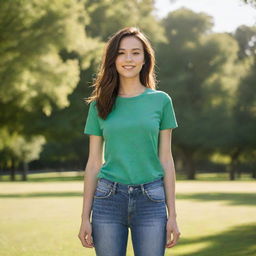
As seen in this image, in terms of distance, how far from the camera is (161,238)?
3.89 m

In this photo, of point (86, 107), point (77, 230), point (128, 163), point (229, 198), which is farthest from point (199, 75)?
point (128, 163)

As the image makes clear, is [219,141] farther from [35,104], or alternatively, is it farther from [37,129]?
[35,104]

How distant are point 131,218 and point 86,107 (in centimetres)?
2901

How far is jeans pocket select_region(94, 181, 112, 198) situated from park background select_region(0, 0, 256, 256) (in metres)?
6.56

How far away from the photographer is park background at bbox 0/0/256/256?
1393 centimetres

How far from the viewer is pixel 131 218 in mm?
3883

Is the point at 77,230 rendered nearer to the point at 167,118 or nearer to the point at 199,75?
the point at 167,118

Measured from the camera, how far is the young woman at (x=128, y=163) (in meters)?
3.87

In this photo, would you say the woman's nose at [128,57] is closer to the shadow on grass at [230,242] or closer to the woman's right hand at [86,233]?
the woman's right hand at [86,233]

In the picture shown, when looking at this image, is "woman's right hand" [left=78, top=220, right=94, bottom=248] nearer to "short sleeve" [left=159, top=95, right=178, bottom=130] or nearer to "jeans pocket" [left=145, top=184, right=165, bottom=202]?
"jeans pocket" [left=145, top=184, right=165, bottom=202]

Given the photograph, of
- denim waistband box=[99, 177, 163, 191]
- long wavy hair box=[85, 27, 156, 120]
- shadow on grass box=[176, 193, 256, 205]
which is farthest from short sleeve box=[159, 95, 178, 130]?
shadow on grass box=[176, 193, 256, 205]

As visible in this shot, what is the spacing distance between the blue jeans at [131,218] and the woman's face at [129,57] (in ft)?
2.40

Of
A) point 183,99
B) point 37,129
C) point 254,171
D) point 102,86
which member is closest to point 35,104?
point 37,129

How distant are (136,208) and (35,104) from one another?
18464 millimetres
